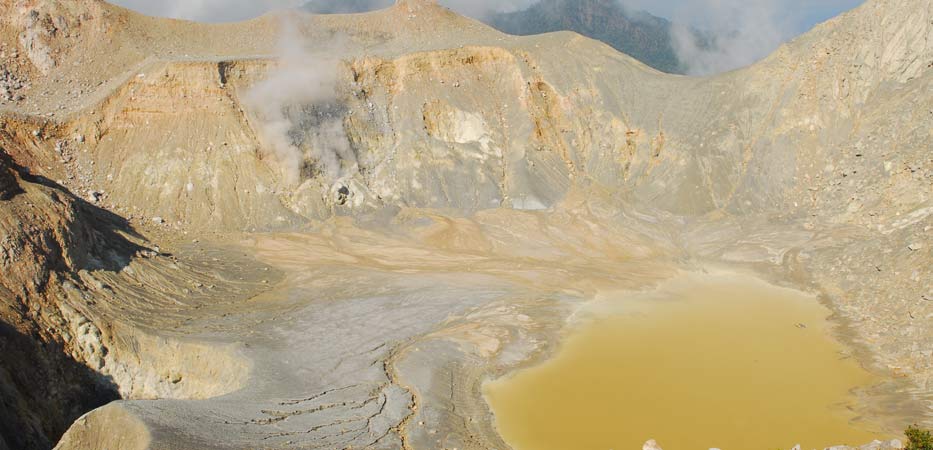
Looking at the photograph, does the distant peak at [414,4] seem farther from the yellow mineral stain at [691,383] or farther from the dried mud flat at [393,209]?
the yellow mineral stain at [691,383]

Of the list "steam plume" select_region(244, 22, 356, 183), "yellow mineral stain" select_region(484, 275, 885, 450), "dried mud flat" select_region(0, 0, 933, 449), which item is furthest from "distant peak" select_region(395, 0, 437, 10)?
"yellow mineral stain" select_region(484, 275, 885, 450)

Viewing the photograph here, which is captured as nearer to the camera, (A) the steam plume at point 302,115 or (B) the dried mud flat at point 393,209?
(B) the dried mud flat at point 393,209

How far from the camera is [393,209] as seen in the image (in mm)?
39344

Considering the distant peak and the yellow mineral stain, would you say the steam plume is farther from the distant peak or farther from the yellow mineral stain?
the yellow mineral stain

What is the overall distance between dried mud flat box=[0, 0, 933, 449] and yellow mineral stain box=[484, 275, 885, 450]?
1.22 meters

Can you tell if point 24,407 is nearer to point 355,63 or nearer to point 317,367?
point 317,367

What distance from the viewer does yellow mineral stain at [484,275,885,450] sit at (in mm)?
17703

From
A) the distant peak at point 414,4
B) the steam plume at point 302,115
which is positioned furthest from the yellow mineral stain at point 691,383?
the distant peak at point 414,4

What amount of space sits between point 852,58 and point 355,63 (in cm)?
2889

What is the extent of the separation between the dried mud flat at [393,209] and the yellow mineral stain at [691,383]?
1.22m

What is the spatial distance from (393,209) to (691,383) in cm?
2253

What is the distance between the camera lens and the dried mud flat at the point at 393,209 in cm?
2006

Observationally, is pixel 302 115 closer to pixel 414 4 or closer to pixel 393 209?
pixel 393 209

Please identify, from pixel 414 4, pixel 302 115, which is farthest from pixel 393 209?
pixel 414 4
